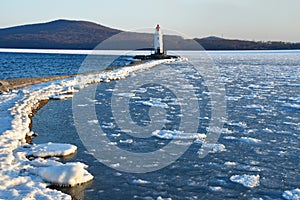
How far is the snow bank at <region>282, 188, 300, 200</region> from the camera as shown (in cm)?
420

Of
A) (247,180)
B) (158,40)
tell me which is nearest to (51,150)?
(247,180)

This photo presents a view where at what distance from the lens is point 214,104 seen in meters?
10.6

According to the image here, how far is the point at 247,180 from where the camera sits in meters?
4.75

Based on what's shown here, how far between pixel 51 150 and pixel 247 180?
2923 mm

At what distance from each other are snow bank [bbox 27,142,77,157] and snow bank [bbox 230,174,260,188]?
253 centimetres

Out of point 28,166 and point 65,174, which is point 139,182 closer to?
point 65,174

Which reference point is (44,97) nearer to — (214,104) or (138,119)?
(138,119)

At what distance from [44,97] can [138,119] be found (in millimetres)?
4334

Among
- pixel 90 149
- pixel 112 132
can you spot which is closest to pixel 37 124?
pixel 112 132

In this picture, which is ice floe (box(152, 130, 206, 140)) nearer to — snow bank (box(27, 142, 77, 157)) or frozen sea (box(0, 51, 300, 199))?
Answer: frozen sea (box(0, 51, 300, 199))

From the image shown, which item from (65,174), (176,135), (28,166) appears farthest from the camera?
(176,135)

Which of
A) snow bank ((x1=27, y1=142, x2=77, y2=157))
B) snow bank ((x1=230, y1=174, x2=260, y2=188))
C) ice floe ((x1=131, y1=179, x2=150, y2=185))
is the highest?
snow bank ((x1=27, y1=142, x2=77, y2=157))

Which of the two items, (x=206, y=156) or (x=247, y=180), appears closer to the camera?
(x=247, y=180)

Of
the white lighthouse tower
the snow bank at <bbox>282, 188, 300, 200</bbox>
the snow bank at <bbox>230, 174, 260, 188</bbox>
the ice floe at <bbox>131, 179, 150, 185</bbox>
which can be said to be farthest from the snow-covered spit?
the white lighthouse tower
